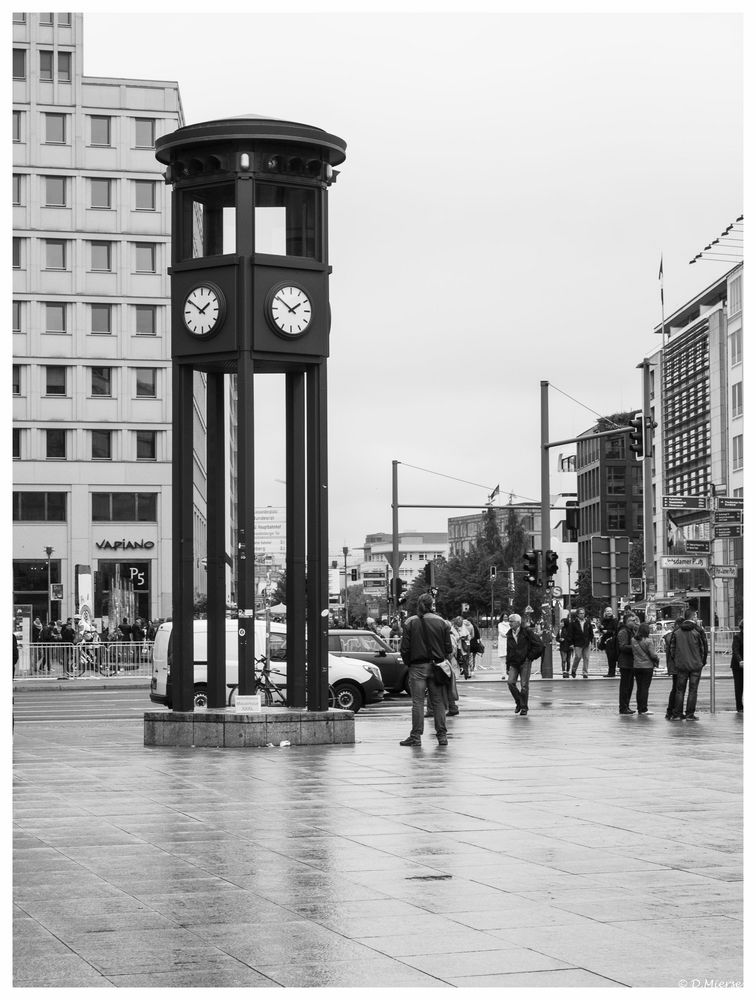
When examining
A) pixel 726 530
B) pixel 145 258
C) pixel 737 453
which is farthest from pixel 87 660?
pixel 737 453

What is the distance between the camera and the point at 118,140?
78188mm

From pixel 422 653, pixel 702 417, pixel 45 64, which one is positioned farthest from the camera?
pixel 702 417

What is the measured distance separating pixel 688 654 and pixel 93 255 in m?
59.3

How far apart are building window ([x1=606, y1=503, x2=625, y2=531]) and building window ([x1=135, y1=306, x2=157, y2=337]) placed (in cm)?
9092

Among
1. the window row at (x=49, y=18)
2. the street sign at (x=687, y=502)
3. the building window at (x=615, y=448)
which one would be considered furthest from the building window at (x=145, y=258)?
the building window at (x=615, y=448)

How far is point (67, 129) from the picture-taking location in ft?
255

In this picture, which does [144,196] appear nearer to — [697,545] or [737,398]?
[737,398]

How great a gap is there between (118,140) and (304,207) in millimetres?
60914

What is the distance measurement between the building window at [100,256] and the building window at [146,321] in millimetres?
2622

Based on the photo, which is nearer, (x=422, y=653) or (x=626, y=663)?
(x=422, y=653)

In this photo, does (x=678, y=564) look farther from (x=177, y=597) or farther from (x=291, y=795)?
(x=291, y=795)

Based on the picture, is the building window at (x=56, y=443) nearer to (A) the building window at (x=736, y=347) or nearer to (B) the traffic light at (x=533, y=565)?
(A) the building window at (x=736, y=347)
